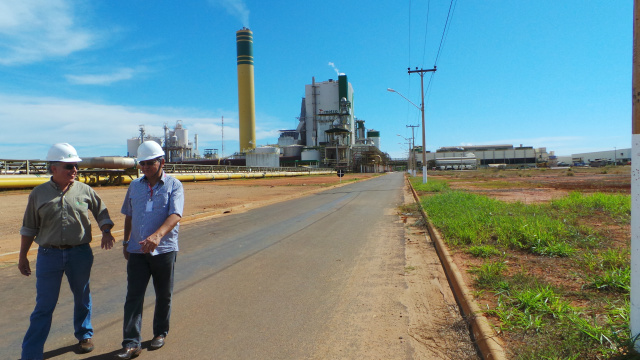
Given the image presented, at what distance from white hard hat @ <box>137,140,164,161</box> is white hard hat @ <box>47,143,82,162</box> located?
1.62 ft

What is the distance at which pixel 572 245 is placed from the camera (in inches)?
244

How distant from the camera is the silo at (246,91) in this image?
94.5 meters

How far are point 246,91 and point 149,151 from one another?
9548 centimetres

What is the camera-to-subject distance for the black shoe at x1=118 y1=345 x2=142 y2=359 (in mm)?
3221

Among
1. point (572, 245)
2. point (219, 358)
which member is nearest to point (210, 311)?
point (219, 358)

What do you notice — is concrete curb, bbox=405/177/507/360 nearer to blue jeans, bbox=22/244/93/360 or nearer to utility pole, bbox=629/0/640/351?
utility pole, bbox=629/0/640/351

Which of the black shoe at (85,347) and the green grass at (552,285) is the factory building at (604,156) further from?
the black shoe at (85,347)

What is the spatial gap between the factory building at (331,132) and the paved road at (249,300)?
91.7 meters

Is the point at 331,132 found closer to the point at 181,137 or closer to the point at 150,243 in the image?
the point at 181,137

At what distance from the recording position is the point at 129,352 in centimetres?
324

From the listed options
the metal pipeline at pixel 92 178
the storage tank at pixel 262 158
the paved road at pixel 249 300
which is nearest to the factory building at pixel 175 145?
the storage tank at pixel 262 158

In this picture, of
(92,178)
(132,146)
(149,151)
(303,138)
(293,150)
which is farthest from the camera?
(303,138)

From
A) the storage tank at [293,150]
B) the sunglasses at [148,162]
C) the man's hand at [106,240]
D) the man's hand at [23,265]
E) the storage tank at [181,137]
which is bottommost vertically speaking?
the man's hand at [23,265]

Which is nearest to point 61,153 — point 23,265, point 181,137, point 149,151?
point 149,151
